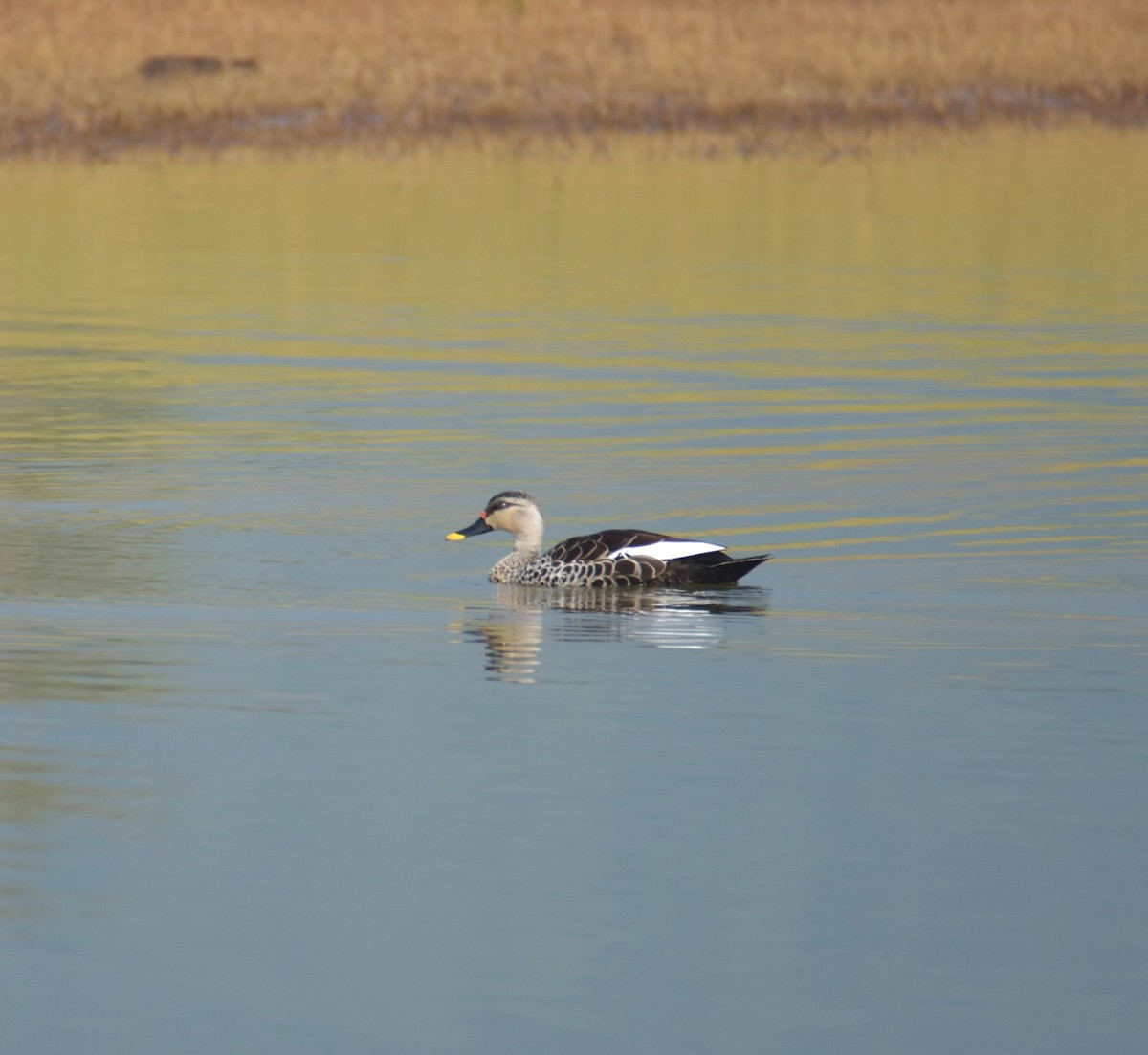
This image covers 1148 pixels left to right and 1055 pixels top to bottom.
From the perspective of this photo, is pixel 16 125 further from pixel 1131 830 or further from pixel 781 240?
pixel 1131 830

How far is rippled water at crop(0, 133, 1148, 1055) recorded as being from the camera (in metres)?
6.48

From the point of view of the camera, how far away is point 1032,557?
11.9 meters

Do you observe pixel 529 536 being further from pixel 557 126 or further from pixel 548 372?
pixel 557 126

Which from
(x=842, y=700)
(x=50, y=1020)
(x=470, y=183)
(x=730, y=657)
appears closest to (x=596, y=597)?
(x=730, y=657)

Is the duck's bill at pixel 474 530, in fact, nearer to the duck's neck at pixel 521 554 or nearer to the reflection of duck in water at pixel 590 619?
the duck's neck at pixel 521 554

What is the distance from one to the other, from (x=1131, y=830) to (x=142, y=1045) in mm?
2976

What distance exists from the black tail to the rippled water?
0.14 m

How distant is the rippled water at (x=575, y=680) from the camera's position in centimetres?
648

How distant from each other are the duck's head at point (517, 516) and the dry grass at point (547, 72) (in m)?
21.5

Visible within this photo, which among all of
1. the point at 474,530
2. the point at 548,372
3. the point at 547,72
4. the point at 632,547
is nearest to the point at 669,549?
the point at 632,547

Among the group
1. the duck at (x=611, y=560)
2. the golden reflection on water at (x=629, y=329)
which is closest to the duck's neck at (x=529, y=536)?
the duck at (x=611, y=560)

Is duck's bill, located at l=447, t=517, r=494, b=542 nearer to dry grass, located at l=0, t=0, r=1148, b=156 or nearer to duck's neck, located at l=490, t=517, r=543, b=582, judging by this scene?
duck's neck, located at l=490, t=517, r=543, b=582

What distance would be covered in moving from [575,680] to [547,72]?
30330 mm

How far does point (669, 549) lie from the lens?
1130 cm
